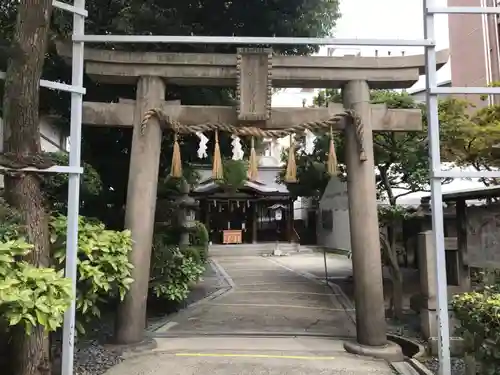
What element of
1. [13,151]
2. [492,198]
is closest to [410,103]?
[492,198]

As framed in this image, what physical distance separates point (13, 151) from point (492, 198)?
23.3 feet

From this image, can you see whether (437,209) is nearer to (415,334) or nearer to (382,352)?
(382,352)

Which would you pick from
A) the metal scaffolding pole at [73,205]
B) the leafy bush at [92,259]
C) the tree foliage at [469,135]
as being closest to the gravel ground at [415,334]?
the tree foliage at [469,135]

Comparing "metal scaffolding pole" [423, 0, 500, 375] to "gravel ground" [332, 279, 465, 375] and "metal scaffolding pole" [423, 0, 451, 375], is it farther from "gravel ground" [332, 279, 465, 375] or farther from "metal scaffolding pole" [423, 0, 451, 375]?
"gravel ground" [332, 279, 465, 375]

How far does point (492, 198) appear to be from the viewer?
713 cm

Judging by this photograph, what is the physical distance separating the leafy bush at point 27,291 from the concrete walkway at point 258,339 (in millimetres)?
1926

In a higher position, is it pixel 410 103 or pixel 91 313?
pixel 410 103

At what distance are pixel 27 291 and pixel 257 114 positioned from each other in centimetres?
366

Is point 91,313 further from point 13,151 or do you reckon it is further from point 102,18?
point 102,18

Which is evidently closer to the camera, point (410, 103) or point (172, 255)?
point (172, 255)

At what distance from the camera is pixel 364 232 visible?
5.95 metres

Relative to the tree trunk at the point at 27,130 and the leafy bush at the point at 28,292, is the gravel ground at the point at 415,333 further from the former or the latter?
the tree trunk at the point at 27,130

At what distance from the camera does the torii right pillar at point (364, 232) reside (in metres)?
5.81

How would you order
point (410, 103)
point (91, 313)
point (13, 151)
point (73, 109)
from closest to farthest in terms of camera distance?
point (13, 151) < point (73, 109) < point (91, 313) < point (410, 103)
